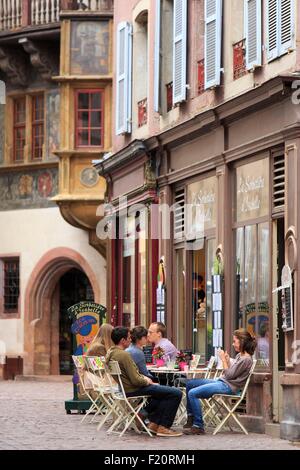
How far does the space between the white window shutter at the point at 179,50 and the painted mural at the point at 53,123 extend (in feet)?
42.0

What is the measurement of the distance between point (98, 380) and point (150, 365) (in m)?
1.05

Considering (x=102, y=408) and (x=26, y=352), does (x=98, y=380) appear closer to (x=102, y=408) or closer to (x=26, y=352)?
(x=102, y=408)

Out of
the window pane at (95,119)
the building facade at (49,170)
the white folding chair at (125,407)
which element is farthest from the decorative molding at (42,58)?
the white folding chair at (125,407)

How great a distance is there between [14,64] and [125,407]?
19542 millimetres

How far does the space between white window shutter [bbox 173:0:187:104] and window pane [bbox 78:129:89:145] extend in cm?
1155

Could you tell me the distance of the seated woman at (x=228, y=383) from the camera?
17.2 metres

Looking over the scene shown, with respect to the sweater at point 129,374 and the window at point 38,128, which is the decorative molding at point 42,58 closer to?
the window at point 38,128

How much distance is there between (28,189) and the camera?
3591 cm

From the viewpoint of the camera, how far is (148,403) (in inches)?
685

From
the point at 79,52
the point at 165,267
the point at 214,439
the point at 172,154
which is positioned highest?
the point at 79,52

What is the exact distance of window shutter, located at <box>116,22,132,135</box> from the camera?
85.1 ft

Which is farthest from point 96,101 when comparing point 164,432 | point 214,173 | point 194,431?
point 164,432

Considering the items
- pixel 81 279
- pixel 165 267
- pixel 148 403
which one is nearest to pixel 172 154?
pixel 165 267

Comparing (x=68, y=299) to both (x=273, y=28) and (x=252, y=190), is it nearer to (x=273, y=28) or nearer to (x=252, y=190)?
(x=252, y=190)
